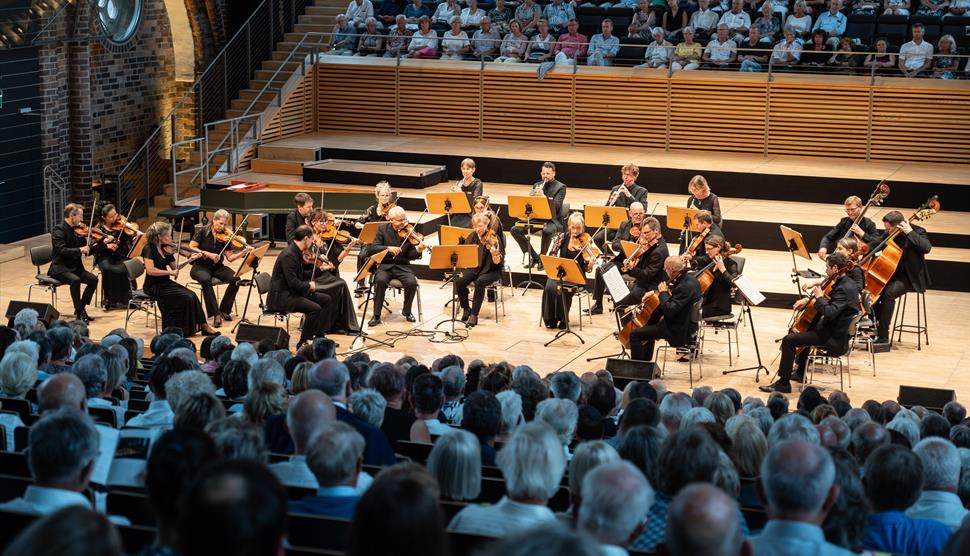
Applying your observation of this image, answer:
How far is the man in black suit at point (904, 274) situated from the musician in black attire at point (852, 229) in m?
0.30

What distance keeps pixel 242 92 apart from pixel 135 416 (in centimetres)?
1354

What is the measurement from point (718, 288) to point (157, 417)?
6253mm

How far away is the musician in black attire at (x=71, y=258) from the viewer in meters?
12.0

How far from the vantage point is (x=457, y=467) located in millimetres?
4398

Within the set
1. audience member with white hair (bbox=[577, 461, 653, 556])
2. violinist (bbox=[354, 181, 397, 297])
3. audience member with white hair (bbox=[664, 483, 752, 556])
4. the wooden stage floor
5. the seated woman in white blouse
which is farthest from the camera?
the seated woman in white blouse

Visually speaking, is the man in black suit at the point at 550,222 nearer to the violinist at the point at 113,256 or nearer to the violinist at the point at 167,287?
the violinist at the point at 167,287

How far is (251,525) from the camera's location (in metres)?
2.60

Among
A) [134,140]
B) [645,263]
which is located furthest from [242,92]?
[645,263]

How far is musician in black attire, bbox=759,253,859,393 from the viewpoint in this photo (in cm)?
977

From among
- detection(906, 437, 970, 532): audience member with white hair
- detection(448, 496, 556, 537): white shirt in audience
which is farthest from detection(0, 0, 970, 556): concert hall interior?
detection(906, 437, 970, 532): audience member with white hair

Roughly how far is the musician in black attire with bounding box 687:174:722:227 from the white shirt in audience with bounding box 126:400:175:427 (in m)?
8.03

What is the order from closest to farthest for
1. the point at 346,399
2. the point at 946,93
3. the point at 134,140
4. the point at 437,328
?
the point at 346,399, the point at 437,328, the point at 946,93, the point at 134,140

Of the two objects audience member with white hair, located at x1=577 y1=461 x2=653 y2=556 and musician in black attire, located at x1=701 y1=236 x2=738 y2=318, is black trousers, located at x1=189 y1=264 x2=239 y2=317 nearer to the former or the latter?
musician in black attire, located at x1=701 y1=236 x2=738 y2=318

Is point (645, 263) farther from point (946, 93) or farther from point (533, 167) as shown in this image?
point (946, 93)
